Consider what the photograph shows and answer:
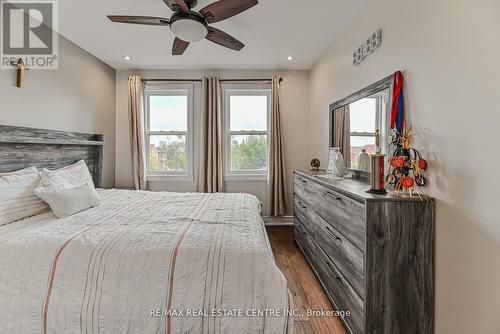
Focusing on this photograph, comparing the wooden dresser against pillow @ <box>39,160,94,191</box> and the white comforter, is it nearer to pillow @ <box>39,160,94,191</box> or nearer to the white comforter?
the white comforter

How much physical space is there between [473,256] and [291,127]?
3186mm

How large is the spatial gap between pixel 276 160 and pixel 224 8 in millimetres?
2489

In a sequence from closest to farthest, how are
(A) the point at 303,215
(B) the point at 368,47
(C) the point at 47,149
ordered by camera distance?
(B) the point at 368,47, (C) the point at 47,149, (A) the point at 303,215

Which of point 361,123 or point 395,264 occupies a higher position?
point 361,123

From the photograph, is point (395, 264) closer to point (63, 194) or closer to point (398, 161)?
point (398, 161)

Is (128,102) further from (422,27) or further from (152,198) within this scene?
(422,27)

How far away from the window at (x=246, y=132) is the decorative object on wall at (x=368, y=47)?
6.07 feet

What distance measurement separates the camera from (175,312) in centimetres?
132

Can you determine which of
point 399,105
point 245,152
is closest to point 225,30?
point 245,152

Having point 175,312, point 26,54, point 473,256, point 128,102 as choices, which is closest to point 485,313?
point 473,256

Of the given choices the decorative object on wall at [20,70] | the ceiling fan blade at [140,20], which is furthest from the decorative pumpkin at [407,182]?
the decorative object on wall at [20,70]

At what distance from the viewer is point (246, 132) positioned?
4.29 metres

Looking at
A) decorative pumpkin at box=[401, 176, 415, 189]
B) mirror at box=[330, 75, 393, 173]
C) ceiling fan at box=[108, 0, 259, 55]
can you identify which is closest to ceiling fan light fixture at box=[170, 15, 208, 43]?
ceiling fan at box=[108, 0, 259, 55]

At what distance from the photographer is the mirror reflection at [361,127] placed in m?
2.13
